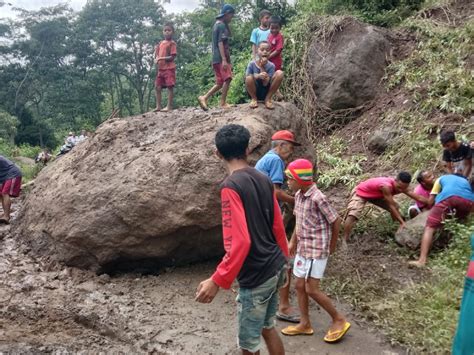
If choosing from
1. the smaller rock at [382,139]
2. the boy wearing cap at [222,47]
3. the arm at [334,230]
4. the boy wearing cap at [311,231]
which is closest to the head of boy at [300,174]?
the boy wearing cap at [311,231]

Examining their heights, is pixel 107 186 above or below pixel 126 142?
below

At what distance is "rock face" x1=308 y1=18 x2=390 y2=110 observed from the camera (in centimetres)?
1023

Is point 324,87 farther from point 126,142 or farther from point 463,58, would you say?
point 126,142

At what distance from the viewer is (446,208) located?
5.00 m

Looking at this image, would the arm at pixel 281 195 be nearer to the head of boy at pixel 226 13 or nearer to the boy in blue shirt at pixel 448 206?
the boy in blue shirt at pixel 448 206

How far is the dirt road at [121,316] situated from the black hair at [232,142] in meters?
1.84

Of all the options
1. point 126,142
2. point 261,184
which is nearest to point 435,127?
point 126,142

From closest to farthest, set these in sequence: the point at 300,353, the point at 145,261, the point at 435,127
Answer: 1. the point at 300,353
2. the point at 145,261
3. the point at 435,127

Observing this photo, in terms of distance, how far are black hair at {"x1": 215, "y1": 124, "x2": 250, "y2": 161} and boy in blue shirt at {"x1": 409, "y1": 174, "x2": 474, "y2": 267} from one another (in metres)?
3.19

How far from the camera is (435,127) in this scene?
7898 millimetres

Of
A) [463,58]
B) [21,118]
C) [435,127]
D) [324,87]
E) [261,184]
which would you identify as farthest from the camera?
[21,118]

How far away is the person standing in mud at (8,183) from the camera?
279 inches

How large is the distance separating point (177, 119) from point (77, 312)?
2924 mm

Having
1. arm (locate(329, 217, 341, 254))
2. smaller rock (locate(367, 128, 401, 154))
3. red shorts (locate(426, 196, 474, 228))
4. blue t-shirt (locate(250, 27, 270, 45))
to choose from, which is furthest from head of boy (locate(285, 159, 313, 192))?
smaller rock (locate(367, 128, 401, 154))
